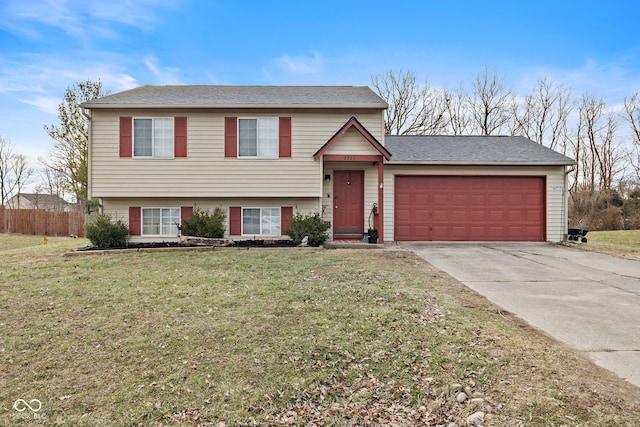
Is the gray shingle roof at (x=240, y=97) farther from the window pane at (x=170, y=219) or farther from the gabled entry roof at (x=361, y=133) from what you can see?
the window pane at (x=170, y=219)

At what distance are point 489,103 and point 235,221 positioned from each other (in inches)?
936

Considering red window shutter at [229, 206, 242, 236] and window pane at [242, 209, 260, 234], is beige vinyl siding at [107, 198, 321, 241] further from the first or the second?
window pane at [242, 209, 260, 234]

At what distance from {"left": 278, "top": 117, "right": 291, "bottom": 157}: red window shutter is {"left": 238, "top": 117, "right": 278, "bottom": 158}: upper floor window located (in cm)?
18

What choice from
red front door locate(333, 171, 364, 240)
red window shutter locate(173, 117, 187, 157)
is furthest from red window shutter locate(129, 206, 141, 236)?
red front door locate(333, 171, 364, 240)

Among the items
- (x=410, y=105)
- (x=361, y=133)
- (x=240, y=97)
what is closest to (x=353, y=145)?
(x=361, y=133)

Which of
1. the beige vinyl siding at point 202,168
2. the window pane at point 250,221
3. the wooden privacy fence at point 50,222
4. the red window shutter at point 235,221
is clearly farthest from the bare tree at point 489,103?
the wooden privacy fence at point 50,222

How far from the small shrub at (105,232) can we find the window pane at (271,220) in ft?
15.0

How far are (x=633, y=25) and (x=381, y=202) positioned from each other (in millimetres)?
16944

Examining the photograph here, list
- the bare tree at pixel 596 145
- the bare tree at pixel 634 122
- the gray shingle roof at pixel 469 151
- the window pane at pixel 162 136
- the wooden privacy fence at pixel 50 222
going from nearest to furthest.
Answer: the window pane at pixel 162 136 → the gray shingle roof at pixel 469 151 → the wooden privacy fence at pixel 50 222 → the bare tree at pixel 634 122 → the bare tree at pixel 596 145

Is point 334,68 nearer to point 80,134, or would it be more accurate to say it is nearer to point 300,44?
point 300,44

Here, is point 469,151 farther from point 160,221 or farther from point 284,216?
point 160,221

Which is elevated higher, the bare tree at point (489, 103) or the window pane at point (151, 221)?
the bare tree at point (489, 103)

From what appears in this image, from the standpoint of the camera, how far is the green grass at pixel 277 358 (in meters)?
2.80

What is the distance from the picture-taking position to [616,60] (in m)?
20.7
